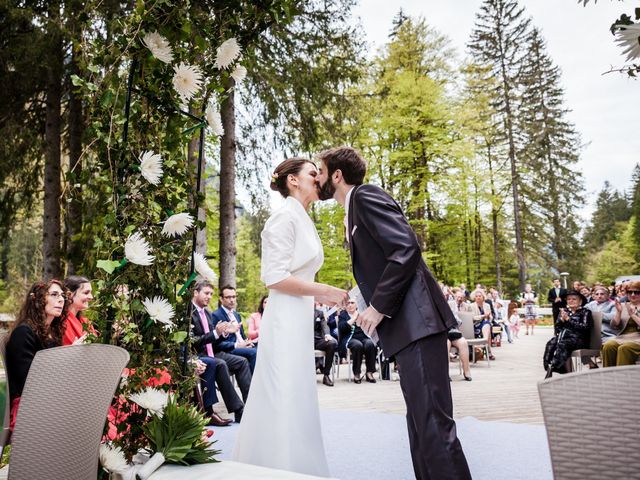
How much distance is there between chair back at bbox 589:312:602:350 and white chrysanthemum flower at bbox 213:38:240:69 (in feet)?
23.5

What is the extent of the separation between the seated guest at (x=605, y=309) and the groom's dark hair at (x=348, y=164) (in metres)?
6.57

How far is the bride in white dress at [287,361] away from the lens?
2.92 m

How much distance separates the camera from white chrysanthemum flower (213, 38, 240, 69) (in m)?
2.76

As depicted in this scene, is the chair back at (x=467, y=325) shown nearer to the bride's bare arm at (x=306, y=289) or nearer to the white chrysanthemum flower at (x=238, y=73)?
the bride's bare arm at (x=306, y=289)

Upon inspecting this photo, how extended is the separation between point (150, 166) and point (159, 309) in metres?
0.67

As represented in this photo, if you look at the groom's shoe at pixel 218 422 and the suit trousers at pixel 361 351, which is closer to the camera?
the groom's shoe at pixel 218 422

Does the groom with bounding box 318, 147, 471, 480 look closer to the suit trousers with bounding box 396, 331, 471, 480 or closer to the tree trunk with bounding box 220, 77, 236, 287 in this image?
the suit trousers with bounding box 396, 331, 471, 480

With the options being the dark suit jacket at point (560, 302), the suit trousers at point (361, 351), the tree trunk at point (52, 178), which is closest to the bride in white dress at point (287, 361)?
the suit trousers at point (361, 351)

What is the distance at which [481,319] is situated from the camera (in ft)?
41.0

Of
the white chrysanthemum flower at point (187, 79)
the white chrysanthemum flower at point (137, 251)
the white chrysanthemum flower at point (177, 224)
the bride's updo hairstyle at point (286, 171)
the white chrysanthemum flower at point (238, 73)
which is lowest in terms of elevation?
the white chrysanthemum flower at point (137, 251)

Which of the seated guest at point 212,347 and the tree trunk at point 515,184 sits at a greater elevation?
the tree trunk at point 515,184

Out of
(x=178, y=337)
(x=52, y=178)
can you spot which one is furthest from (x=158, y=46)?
(x=52, y=178)

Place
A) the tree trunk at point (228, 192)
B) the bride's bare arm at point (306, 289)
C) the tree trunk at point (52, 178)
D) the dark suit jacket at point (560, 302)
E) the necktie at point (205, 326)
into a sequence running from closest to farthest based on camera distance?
the bride's bare arm at point (306, 289), the necktie at point (205, 326), the dark suit jacket at point (560, 302), the tree trunk at point (228, 192), the tree trunk at point (52, 178)

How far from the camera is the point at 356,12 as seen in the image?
11.7m
